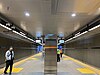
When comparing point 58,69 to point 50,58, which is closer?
point 50,58

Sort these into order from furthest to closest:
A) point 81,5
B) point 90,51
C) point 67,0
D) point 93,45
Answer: point 90,51
point 93,45
point 81,5
point 67,0

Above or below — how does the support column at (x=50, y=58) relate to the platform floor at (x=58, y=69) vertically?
above

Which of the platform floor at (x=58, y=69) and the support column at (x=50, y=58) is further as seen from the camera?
the platform floor at (x=58, y=69)

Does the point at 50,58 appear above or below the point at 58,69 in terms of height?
above

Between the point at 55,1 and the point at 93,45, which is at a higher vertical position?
the point at 55,1

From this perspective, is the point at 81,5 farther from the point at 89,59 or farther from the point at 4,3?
the point at 89,59

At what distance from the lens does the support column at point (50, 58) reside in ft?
39.2

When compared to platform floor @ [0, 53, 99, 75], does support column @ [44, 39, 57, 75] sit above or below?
above

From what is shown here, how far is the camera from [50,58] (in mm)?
12031

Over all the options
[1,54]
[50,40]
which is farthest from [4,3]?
[1,54]

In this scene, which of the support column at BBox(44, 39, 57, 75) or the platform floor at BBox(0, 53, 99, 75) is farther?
the platform floor at BBox(0, 53, 99, 75)

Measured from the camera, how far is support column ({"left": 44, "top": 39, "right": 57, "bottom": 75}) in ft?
39.2

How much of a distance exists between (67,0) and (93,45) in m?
8.07

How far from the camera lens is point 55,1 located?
8.20m
